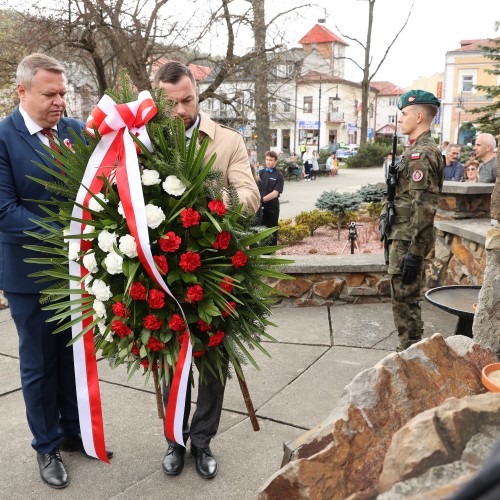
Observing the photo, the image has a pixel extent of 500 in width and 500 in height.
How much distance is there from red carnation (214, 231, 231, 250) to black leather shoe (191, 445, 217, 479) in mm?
1167

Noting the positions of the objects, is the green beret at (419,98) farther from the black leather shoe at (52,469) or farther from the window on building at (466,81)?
the window on building at (466,81)

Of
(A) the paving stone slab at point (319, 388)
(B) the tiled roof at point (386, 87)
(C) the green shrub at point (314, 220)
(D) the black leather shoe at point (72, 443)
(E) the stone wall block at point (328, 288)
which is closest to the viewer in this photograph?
(D) the black leather shoe at point (72, 443)

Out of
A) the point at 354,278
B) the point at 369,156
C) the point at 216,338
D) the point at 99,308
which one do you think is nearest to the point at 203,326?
the point at 216,338

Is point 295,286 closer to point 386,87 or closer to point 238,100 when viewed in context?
point 238,100

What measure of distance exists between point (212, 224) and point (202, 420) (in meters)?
1.10

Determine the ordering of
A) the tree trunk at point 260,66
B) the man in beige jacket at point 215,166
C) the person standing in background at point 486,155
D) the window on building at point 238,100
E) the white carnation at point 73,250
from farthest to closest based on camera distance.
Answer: the window on building at point 238,100
the tree trunk at point 260,66
the person standing in background at point 486,155
the man in beige jacket at point 215,166
the white carnation at point 73,250

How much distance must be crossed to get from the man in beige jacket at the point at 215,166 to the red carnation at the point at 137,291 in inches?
25.7

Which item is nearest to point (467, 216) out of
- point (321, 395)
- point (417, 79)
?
point (321, 395)

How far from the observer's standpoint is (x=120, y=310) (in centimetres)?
233

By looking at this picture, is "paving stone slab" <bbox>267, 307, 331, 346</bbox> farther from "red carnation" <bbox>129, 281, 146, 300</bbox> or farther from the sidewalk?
"red carnation" <bbox>129, 281, 146, 300</bbox>

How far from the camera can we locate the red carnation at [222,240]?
2.40 meters

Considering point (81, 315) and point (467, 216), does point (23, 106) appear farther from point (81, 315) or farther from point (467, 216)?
point (467, 216)

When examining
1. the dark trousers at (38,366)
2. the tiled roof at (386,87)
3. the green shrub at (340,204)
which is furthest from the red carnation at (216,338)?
the tiled roof at (386,87)

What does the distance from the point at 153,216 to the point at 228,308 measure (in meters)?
0.51
